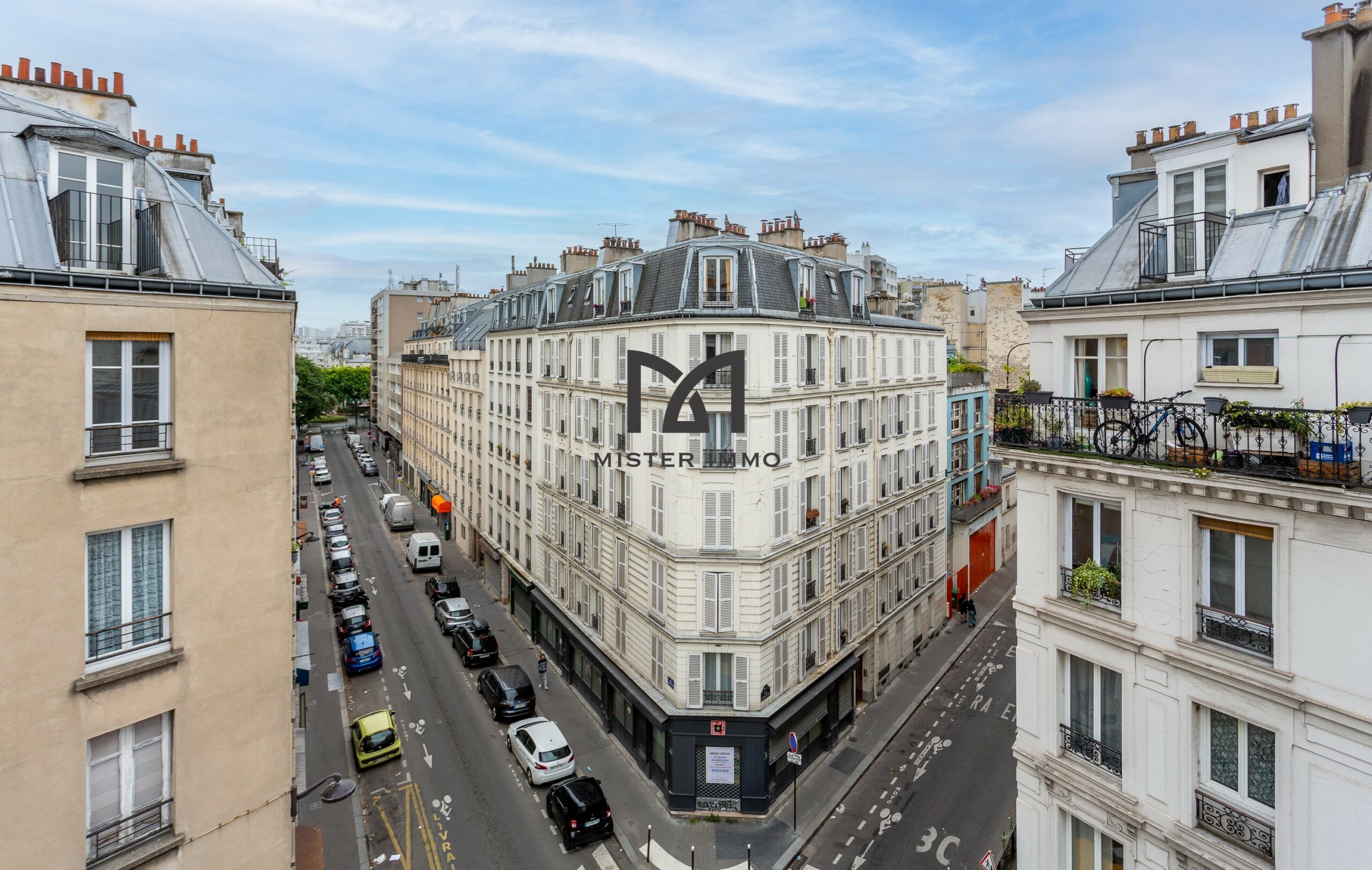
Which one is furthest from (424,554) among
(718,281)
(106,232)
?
(106,232)

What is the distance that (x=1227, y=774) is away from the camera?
34.1 ft

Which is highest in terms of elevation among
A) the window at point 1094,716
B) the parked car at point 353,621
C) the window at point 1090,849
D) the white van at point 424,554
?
the window at point 1094,716

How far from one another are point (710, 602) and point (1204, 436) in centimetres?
1457

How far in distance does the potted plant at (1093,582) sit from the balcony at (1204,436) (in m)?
2.08

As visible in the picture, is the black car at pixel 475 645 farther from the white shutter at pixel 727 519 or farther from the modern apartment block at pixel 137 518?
the modern apartment block at pixel 137 518

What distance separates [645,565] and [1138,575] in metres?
15.4

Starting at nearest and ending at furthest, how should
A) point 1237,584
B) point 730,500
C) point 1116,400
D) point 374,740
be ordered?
point 1237,584, point 1116,400, point 730,500, point 374,740

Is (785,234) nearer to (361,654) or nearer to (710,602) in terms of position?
(710,602)

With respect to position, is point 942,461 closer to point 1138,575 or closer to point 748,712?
point 748,712

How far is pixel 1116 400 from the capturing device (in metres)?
11.3

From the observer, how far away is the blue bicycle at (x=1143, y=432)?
35.0ft

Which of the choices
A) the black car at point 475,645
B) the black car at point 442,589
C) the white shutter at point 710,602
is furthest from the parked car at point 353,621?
the white shutter at point 710,602

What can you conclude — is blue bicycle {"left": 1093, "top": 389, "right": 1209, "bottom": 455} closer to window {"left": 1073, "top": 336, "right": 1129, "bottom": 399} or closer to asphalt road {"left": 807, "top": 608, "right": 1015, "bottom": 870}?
window {"left": 1073, "top": 336, "right": 1129, "bottom": 399}

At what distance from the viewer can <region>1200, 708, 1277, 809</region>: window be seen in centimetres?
991
